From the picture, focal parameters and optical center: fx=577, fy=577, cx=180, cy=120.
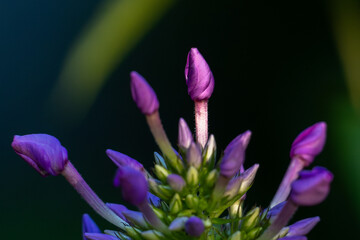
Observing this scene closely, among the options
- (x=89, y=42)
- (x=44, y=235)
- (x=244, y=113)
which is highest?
(x=89, y=42)

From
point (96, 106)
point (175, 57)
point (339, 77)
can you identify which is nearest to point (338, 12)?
point (339, 77)

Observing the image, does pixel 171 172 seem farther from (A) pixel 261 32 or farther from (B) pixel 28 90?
(B) pixel 28 90

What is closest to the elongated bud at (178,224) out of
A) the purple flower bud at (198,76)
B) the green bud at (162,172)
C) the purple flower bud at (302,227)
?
the green bud at (162,172)

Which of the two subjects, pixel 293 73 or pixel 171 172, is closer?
pixel 171 172

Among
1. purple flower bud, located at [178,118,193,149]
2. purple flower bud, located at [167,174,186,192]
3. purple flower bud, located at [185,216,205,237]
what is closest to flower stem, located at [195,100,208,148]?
purple flower bud, located at [178,118,193,149]

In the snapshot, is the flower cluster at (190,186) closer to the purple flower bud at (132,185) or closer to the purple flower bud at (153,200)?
the purple flower bud at (153,200)

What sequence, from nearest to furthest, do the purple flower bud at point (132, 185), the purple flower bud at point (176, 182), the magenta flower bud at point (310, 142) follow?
the purple flower bud at point (132, 185), the magenta flower bud at point (310, 142), the purple flower bud at point (176, 182)
